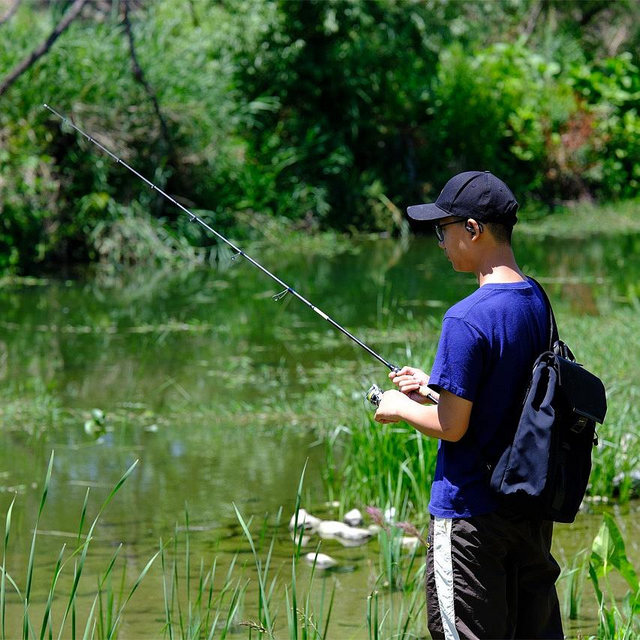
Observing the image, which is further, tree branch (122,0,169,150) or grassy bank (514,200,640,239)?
grassy bank (514,200,640,239)

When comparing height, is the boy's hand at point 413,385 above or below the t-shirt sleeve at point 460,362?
below

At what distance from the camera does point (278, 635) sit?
366 centimetres

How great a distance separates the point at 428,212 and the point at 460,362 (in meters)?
0.44

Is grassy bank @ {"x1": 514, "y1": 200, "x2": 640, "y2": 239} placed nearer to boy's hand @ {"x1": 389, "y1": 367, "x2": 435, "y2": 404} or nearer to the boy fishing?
boy's hand @ {"x1": 389, "y1": 367, "x2": 435, "y2": 404}

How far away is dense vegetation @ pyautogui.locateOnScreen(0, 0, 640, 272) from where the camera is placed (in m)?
12.5

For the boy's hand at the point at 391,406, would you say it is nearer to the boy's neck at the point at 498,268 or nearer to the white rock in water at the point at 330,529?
the boy's neck at the point at 498,268

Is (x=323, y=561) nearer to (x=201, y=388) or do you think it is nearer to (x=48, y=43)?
(x=201, y=388)

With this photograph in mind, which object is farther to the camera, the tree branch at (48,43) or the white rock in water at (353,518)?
the tree branch at (48,43)

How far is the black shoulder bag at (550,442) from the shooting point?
2.54 metres

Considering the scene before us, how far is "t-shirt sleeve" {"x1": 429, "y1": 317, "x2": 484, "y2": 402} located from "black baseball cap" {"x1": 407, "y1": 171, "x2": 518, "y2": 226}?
0.96ft

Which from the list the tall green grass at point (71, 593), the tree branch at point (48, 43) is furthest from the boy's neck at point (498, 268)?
the tree branch at point (48, 43)

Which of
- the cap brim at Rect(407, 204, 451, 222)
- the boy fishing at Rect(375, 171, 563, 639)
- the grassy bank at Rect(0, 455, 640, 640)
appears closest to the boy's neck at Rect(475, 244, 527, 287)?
the boy fishing at Rect(375, 171, 563, 639)

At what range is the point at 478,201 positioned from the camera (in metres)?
2.67

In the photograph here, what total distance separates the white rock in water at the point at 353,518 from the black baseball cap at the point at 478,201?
2.37m
